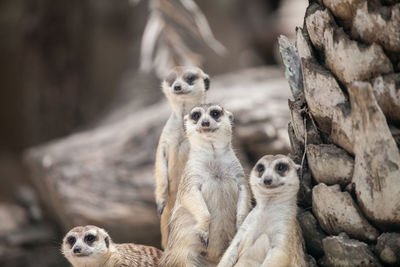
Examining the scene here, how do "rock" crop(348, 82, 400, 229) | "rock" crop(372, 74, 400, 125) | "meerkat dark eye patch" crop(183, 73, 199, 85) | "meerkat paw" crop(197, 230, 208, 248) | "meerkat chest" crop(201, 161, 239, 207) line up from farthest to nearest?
"meerkat dark eye patch" crop(183, 73, 199, 85) → "meerkat chest" crop(201, 161, 239, 207) → "meerkat paw" crop(197, 230, 208, 248) → "rock" crop(372, 74, 400, 125) → "rock" crop(348, 82, 400, 229)

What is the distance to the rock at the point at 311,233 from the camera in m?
2.14

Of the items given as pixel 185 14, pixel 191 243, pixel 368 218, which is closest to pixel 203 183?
pixel 191 243

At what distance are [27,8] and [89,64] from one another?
1386mm

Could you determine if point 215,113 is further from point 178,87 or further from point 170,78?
point 170,78

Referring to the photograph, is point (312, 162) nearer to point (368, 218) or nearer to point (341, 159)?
point (341, 159)

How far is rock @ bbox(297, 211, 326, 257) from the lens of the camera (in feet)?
7.02

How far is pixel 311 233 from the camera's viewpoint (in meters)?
2.17

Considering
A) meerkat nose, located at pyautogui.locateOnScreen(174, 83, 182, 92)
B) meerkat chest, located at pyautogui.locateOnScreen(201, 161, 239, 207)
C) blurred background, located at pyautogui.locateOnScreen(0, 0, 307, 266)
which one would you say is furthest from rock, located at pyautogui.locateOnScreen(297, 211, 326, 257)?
blurred background, located at pyautogui.locateOnScreen(0, 0, 307, 266)

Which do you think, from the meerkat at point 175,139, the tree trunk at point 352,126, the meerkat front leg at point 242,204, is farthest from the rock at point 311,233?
the meerkat at point 175,139

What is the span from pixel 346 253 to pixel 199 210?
92 centimetres

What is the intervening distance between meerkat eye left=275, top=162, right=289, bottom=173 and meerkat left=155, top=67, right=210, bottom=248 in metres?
1.27

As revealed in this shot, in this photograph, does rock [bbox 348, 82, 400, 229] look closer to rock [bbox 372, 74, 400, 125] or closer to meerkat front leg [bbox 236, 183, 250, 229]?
rock [bbox 372, 74, 400, 125]

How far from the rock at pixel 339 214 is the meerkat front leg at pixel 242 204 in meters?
0.59

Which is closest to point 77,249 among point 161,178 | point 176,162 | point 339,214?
point 161,178
